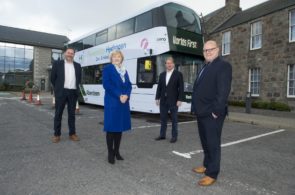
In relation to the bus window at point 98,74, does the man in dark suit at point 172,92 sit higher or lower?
lower

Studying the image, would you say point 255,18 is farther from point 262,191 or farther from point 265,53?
point 262,191

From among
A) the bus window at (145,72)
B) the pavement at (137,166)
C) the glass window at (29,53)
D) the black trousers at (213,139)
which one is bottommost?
the pavement at (137,166)

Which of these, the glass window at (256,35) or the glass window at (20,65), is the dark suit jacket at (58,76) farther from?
the glass window at (20,65)

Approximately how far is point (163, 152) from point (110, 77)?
6.26 feet

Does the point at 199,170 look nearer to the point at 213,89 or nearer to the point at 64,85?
the point at 213,89

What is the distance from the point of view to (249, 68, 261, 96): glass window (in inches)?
720

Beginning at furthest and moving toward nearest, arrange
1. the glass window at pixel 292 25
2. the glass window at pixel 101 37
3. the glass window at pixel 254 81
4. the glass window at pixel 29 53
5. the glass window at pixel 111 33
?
the glass window at pixel 29 53, the glass window at pixel 254 81, the glass window at pixel 292 25, the glass window at pixel 101 37, the glass window at pixel 111 33

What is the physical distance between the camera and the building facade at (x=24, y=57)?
4225 cm

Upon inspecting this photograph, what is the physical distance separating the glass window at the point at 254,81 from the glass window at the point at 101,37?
33.2 feet

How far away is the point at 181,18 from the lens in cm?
1100

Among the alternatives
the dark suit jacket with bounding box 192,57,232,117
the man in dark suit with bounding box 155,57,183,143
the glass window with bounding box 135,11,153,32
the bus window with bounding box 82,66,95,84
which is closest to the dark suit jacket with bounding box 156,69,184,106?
the man in dark suit with bounding box 155,57,183,143

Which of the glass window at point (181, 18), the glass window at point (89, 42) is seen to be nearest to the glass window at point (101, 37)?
the glass window at point (89, 42)

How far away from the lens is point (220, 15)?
23.7 meters

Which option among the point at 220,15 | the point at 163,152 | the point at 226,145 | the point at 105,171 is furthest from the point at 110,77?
the point at 220,15
